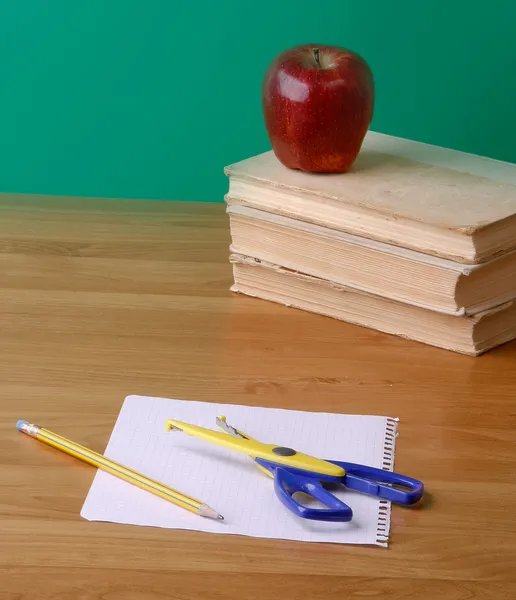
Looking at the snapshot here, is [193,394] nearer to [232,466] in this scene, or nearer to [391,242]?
[232,466]

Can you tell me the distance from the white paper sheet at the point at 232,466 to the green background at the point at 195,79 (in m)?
0.61

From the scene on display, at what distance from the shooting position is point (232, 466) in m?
0.71

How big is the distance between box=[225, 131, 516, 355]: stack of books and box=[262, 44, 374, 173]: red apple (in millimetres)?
23

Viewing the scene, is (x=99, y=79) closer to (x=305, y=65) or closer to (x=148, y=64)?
(x=148, y=64)

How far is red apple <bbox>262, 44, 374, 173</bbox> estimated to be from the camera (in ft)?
2.99

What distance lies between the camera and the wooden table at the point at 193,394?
1.99ft

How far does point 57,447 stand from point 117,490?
0.07 m

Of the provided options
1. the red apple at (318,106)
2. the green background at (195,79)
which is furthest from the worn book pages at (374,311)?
the green background at (195,79)

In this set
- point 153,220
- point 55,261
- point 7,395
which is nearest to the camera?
point 7,395

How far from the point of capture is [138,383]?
2.71 feet

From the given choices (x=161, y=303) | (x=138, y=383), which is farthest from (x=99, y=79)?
(x=138, y=383)

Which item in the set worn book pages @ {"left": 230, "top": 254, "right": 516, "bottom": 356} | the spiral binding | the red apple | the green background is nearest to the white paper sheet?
the spiral binding

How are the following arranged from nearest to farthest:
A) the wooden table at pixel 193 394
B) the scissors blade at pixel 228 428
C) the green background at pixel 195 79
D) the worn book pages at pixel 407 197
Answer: the wooden table at pixel 193 394 → the scissors blade at pixel 228 428 → the worn book pages at pixel 407 197 → the green background at pixel 195 79

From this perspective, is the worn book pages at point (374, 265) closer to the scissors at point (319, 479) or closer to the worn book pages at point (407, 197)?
the worn book pages at point (407, 197)
